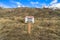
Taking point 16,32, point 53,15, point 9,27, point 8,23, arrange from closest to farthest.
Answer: point 16,32 → point 9,27 → point 8,23 → point 53,15

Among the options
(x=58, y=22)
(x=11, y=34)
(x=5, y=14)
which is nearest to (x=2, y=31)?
(x=11, y=34)

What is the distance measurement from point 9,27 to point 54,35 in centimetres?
254

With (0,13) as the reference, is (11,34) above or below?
below

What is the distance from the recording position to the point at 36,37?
8930 millimetres

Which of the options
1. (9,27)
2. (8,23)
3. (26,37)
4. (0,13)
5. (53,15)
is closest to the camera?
(26,37)

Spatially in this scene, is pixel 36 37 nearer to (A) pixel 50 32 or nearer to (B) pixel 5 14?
(A) pixel 50 32

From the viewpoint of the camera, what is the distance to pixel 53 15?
45.8 feet

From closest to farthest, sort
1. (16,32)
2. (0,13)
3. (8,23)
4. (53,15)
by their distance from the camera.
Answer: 1. (16,32)
2. (8,23)
3. (53,15)
4. (0,13)

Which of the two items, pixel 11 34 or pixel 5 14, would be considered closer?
pixel 11 34

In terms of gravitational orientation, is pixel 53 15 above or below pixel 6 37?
above

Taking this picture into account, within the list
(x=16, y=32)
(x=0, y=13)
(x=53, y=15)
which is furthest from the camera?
(x=0, y=13)

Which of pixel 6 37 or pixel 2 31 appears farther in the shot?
pixel 2 31

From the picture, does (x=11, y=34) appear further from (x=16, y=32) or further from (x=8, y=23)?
(x=8, y=23)

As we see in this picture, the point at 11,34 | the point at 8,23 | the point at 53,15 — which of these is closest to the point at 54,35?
the point at 11,34
